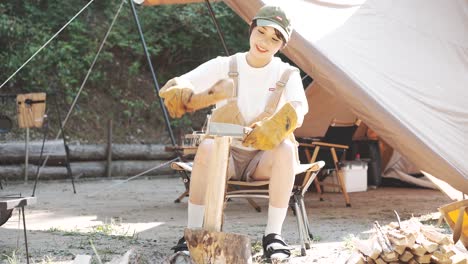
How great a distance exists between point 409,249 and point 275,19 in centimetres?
125

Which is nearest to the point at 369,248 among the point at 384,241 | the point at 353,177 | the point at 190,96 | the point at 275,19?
the point at 384,241

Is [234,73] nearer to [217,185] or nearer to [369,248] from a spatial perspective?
[217,185]

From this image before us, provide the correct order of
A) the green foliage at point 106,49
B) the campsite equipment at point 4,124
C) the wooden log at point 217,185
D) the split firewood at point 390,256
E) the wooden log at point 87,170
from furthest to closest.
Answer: the green foliage at point 106,49, the wooden log at point 87,170, the campsite equipment at point 4,124, the split firewood at point 390,256, the wooden log at point 217,185

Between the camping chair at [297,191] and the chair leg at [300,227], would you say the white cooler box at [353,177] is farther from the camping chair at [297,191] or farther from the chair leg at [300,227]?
the chair leg at [300,227]

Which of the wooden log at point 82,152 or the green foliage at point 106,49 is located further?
the green foliage at point 106,49

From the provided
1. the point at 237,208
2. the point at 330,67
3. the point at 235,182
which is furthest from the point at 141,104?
the point at 235,182

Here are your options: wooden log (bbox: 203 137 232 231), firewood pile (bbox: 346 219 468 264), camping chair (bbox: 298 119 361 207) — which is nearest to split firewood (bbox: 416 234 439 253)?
firewood pile (bbox: 346 219 468 264)

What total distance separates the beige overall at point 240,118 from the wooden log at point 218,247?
26.4 inches

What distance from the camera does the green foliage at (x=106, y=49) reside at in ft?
34.8

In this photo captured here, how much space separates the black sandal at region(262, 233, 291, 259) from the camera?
338 cm

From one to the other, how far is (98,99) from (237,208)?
20.1 feet

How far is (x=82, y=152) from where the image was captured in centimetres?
1002

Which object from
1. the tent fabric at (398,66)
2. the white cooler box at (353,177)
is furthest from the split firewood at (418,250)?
the white cooler box at (353,177)

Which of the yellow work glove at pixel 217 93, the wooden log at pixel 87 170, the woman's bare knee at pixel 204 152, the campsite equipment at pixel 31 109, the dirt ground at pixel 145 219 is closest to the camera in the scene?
the yellow work glove at pixel 217 93
